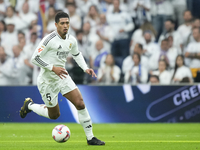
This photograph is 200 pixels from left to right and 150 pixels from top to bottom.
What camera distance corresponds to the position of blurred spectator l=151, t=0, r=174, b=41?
40.7ft

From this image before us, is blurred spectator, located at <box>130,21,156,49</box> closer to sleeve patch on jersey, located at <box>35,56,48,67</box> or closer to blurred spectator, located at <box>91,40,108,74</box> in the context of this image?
blurred spectator, located at <box>91,40,108,74</box>

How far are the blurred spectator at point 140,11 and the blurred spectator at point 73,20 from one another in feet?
6.25

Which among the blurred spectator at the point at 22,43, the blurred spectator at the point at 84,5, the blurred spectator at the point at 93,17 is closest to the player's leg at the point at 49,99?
the blurred spectator at the point at 22,43

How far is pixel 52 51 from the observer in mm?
6508

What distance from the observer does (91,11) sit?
12.8 metres

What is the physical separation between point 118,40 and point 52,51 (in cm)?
615

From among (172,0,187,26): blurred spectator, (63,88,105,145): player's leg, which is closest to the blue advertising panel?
(172,0,187,26): blurred spectator

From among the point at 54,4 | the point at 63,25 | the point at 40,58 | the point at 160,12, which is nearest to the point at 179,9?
the point at 160,12

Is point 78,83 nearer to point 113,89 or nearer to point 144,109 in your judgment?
point 113,89

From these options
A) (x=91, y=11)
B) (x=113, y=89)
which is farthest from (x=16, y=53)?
(x=113, y=89)

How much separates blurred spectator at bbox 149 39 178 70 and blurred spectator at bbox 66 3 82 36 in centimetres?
288

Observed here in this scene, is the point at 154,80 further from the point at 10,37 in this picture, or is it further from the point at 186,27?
the point at 10,37

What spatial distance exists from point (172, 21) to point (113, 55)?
2366mm

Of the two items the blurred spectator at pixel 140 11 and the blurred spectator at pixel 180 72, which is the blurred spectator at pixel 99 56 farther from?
the blurred spectator at pixel 180 72
